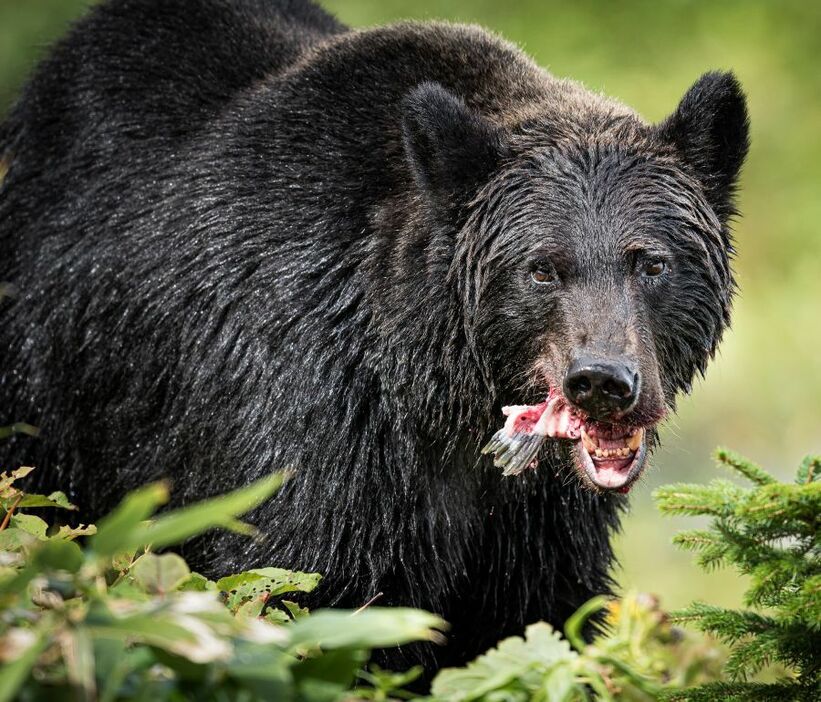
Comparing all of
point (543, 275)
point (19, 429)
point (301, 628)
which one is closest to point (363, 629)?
point (301, 628)

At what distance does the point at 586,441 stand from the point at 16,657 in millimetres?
2601

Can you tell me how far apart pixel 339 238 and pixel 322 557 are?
1158 millimetres

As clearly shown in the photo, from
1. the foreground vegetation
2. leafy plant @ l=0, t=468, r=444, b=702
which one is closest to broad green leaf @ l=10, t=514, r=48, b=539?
the foreground vegetation

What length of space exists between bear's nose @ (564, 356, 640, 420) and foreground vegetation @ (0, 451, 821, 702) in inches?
19.9

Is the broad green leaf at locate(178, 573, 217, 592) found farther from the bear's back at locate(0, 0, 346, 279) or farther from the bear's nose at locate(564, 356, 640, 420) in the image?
the bear's back at locate(0, 0, 346, 279)

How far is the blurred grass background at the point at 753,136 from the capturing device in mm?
13133

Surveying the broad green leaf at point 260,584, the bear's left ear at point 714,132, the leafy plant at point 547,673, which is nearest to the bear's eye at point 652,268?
the bear's left ear at point 714,132

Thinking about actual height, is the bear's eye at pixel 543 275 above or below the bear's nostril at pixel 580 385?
above

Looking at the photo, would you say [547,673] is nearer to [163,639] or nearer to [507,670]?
[507,670]

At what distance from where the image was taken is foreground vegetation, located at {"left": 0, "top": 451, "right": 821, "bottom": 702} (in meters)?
2.00

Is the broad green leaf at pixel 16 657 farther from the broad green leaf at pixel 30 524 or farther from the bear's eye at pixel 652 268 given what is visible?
the bear's eye at pixel 652 268

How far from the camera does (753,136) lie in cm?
1769

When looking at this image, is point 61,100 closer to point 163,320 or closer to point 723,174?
point 163,320

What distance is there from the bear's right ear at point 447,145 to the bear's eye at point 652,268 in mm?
645
